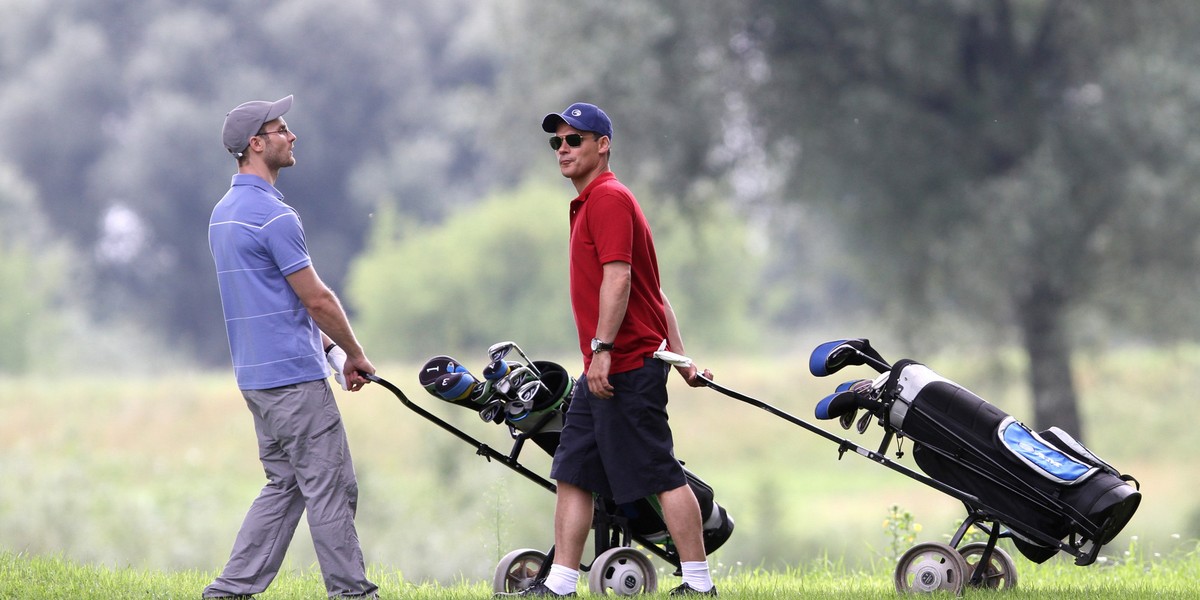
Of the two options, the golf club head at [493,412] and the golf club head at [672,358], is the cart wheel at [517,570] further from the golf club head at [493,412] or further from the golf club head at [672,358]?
the golf club head at [672,358]

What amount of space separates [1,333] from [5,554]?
126ft

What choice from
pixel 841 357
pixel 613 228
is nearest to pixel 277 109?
pixel 613 228

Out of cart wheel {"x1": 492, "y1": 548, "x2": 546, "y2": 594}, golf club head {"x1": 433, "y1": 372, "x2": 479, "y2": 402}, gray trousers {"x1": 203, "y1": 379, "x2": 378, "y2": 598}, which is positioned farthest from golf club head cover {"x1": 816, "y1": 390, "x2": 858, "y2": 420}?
gray trousers {"x1": 203, "y1": 379, "x2": 378, "y2": 598}

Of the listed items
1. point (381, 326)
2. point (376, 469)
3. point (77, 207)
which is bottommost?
point (376, 469)

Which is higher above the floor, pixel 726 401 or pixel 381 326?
pixel 381 326

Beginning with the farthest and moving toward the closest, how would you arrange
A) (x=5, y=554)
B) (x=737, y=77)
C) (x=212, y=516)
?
(x=212, y=516) → (x=737, y=77) → (x=5, y=554)

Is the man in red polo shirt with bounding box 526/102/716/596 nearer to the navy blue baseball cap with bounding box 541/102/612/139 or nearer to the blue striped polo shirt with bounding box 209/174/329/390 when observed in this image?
the navy blue baseball cap with bounding box 541/102/612/139

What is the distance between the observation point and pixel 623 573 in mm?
5957

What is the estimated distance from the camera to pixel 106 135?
4725cm

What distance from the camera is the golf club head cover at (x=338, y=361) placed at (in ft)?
20.1

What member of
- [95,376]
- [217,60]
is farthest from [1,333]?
[217,60]

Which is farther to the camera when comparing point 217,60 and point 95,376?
point 217,60

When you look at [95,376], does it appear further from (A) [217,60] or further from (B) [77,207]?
(A) [217,60]

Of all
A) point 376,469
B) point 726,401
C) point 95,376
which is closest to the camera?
point 376,469
